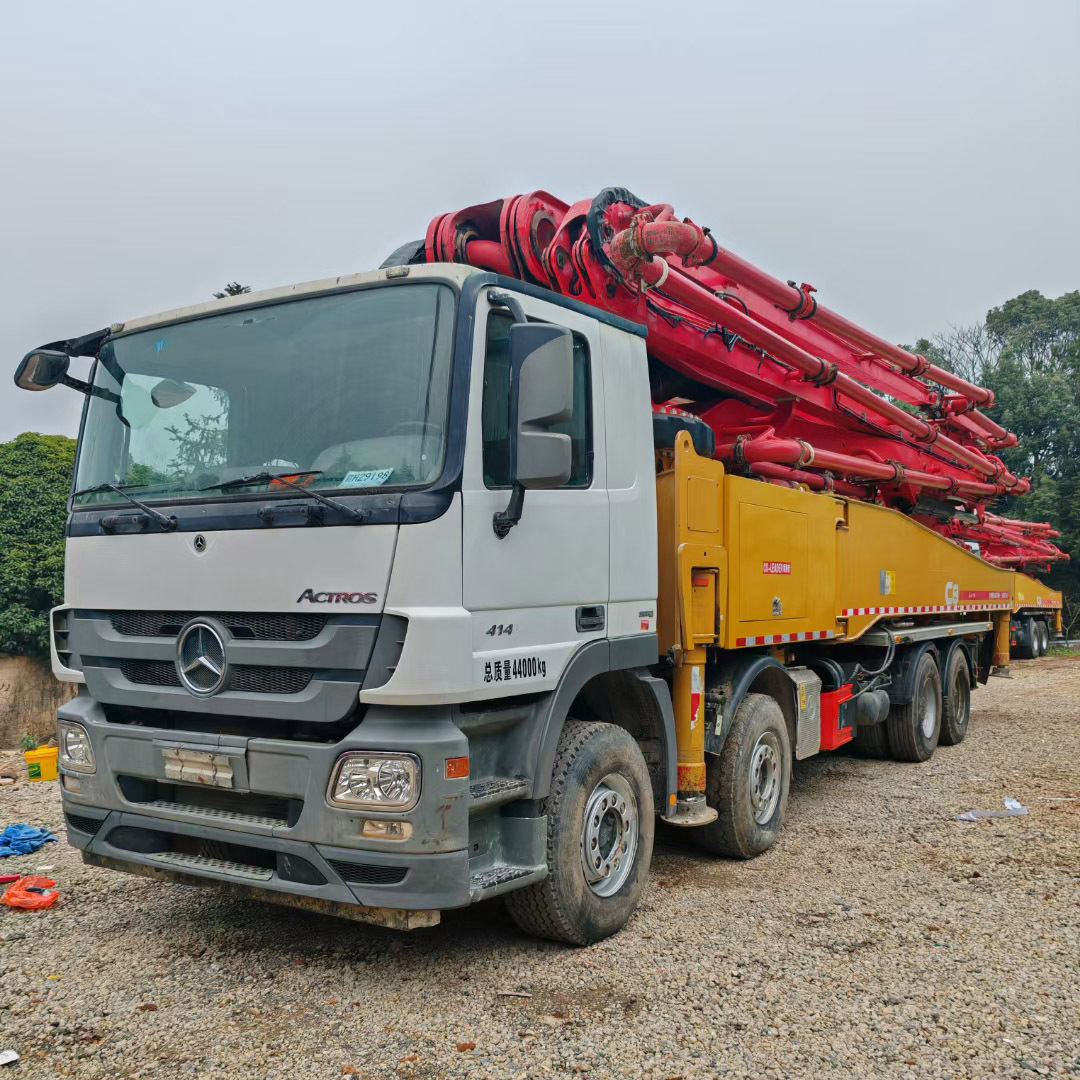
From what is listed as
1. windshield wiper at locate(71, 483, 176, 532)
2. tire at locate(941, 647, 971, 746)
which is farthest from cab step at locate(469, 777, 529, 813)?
tire at locate(941, 647, 971, 746)

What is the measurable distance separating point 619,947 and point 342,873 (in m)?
1.42

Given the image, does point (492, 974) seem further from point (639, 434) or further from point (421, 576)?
point (639, 434)

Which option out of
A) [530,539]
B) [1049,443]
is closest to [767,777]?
[530,539]

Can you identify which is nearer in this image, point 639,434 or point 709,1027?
point 709,1027

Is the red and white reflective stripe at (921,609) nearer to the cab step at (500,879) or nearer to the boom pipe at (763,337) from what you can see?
the boom pipe at (763,337)

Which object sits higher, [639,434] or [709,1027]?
[639,434]

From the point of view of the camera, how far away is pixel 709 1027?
3.51 metres

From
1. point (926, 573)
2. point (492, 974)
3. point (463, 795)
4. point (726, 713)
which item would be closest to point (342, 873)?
point (463, 795)

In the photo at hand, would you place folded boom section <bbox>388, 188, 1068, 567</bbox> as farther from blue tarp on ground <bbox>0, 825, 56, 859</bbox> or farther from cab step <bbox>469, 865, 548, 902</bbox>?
blue tarp on ground <bbox>0, 825, 56, 859</bbox>

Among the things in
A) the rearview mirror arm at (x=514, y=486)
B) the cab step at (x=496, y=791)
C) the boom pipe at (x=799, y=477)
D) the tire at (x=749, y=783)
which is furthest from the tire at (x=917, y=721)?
the rearview mirror arm at (x=514, y=486)

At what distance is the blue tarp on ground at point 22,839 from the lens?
5695 mm

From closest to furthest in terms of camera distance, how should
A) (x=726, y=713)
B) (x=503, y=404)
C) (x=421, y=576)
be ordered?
(x=421, y=576)
(x=503, y=404)
(x=726, y=713)

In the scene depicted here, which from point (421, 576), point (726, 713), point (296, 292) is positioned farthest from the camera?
point (726, 713)

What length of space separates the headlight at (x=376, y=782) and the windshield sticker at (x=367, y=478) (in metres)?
0.95
